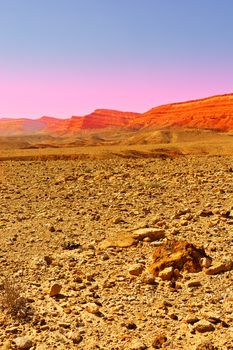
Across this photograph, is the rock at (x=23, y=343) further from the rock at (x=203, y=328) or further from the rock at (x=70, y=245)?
the rock at (x=70, y=245)

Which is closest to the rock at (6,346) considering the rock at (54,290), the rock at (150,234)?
the rock at (54,290)

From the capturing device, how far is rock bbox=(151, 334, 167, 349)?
14.2ft

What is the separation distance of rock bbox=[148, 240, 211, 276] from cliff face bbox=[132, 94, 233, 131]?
9156cm

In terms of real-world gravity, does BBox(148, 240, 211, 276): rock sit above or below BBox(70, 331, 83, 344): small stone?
above

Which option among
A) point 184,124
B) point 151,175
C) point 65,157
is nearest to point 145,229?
point 151,175

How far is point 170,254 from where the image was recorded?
243 inches

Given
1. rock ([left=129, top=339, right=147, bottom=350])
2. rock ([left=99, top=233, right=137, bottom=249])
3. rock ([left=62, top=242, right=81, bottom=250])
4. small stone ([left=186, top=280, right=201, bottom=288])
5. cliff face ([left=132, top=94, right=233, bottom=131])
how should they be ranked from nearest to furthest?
rock ([left=129, top=339, right=147, bottom=350]), small stone ([left=186, top=280, right=201, bottom=288]), rock ([left=99, top=233, right=137, bottom=249]), rock ([left=62, top=242, right=81, bottom=250]), cliff face ([left=132, top=94, right=233, bottom=131])

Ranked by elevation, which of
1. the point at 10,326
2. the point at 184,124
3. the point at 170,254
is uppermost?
the point at 184,124

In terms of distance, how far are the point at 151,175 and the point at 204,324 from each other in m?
10.2

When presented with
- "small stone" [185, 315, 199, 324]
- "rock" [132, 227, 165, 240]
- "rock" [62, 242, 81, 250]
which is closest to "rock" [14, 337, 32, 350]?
"small stone" [185, 315, 199, 324]

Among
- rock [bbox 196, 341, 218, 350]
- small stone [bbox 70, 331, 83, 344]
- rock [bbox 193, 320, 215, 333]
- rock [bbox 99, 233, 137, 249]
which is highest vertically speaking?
rock [bbox 99, 233, 137, 249]

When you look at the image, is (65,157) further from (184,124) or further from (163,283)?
(184,124)

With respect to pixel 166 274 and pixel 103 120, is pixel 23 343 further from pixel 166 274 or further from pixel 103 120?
pixel 103 120

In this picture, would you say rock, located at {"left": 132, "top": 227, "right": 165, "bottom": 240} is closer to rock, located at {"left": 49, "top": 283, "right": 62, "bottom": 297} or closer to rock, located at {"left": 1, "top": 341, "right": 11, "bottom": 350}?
rock, located at {"left": 49, "top": 283, "right": 62, "bottom": 297}
